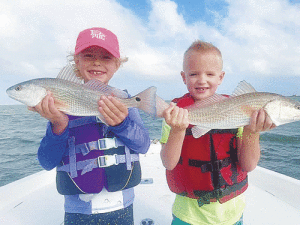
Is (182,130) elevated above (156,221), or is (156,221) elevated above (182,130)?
(182,130)

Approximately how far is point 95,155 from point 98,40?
57.4 inches

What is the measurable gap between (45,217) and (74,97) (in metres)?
2.73

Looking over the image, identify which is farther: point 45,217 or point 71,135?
point 45,217

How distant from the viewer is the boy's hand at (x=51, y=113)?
2.27 metres

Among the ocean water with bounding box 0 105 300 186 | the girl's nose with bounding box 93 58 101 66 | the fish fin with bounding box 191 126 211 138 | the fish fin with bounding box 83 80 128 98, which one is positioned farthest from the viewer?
the ocean water with bounding box 0 105 300 186

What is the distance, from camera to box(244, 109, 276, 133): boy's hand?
92.9 inches

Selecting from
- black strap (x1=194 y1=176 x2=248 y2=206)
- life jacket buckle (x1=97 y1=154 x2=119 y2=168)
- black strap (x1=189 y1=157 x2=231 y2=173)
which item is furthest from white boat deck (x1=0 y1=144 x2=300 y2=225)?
life jacket buckle (x1=97 y1=154 x2=119 y2=168)

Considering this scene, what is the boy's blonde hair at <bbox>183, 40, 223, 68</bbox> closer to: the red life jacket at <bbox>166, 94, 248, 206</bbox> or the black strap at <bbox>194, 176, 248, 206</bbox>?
the red life jacket at <bbox>166, 94, 248, 206</bbox>

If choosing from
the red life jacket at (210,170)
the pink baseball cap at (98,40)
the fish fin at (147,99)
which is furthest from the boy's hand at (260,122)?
the pink baseball cap at (98,40)

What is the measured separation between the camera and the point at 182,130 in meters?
2.40

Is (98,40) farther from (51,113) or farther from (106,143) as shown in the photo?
(106,143)

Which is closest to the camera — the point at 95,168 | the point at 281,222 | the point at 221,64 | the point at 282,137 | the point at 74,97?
the point at 74,97

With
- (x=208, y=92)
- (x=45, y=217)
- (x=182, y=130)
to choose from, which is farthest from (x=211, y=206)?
(x=45, y=217)

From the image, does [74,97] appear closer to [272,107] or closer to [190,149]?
[190,149]
